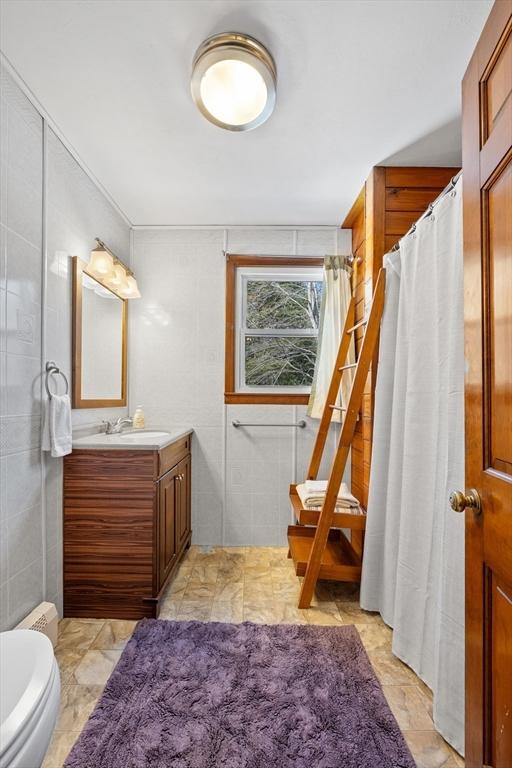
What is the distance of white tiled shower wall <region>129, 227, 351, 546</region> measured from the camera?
286 cm

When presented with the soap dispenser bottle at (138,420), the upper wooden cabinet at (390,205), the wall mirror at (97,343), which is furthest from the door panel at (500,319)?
the soap dispenser bottle at (138,420)

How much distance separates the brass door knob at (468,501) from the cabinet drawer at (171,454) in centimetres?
142

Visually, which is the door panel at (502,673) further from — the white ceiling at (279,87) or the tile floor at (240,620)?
the white ceiling at (279,87)

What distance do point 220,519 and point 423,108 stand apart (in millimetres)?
2742

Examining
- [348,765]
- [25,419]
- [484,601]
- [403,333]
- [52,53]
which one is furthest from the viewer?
[403,333]

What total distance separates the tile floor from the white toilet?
0.57 meters

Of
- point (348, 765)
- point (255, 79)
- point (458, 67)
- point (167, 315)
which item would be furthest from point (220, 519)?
point (458, 67)

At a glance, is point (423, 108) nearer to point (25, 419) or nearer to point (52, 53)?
point (52, 53)

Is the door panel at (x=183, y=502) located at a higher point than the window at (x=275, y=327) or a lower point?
lower

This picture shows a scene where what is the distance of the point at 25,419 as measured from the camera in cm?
164

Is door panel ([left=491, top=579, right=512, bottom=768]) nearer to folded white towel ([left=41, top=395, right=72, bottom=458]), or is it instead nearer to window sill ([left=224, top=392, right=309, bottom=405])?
folded white towel ([left=41, top=395, right=72, bottom=458])

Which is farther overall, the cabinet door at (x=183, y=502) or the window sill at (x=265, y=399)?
the window sill at (x=265, y=399)

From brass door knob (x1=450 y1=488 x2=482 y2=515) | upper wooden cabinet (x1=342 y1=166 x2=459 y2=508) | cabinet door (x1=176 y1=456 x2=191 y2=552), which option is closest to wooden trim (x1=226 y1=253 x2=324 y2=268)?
upper wooden cabinet (x1=342 y1=166 x2=459 y2=508)

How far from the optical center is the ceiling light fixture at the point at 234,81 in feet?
4.50
